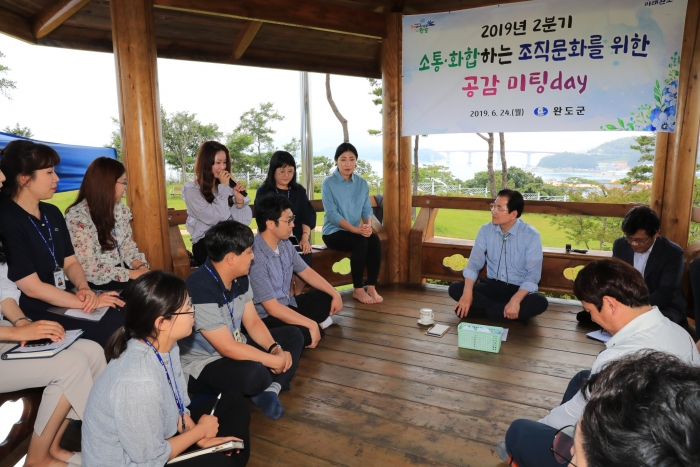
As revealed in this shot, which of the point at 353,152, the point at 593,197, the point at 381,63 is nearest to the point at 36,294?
the point at 353,152

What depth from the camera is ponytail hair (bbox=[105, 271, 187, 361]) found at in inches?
54.8

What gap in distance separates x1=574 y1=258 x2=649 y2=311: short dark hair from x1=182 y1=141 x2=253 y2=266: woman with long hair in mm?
2342

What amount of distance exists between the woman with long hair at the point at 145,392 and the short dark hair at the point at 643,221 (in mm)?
2485

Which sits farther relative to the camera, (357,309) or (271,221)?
(357,309)

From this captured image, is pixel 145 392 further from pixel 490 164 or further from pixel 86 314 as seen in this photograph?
pixel 490 164

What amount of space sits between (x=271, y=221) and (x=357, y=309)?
4.26ft

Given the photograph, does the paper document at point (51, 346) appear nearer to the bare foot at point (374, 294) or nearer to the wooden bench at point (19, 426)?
the wooden bench at point (19, 426)

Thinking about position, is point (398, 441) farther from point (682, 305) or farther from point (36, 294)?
point (682, 305)

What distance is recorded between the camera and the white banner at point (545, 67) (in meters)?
3.45

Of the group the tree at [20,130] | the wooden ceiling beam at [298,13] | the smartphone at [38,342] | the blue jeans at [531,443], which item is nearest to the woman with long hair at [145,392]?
the smartphone at [38,342]

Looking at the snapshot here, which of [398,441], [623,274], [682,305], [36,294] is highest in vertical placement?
[623,274]

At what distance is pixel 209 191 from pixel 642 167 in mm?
7678

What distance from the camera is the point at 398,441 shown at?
1.99 meters

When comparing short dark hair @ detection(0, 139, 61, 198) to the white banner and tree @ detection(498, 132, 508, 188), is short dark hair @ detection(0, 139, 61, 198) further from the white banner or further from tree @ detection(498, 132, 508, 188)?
tree @ detection(498, 132, 508, 188)
